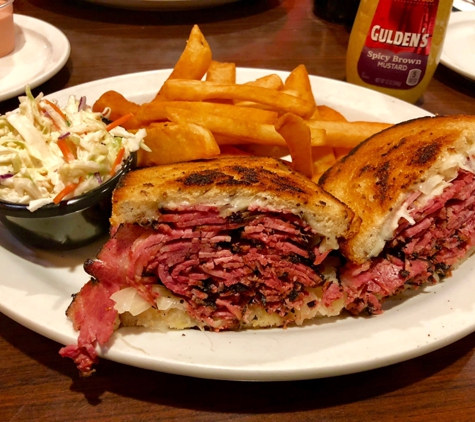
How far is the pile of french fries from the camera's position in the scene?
164cm

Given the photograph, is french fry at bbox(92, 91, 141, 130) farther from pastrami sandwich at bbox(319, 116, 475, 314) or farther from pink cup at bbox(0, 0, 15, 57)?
pink cup at bbox(0, 0, 15, 57)

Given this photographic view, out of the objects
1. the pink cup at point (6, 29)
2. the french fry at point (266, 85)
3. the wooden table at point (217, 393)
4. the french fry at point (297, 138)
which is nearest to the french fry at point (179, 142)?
the french fry at point (297, 138)

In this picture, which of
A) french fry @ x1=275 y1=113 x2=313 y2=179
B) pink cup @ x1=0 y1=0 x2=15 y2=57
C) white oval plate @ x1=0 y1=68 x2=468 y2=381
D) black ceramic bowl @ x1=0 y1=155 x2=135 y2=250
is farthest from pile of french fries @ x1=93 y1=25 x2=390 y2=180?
pink cup @ x1=0 y1=0 x2=15 y2=57

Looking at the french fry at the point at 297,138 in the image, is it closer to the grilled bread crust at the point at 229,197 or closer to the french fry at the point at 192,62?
the grilled bread crust at the point at 229,197

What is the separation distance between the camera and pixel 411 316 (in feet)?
4.23

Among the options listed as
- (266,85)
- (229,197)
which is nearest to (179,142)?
(229,197)

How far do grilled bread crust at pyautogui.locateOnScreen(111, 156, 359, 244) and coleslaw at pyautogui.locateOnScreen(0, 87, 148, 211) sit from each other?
0.23 meters

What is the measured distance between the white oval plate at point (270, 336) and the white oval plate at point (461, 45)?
175 centimetres

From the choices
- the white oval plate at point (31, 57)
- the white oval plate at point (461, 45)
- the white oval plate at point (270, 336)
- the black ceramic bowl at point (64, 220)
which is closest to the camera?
the white oval plate at point (270, 336)

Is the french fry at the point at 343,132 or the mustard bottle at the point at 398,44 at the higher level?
the mustard bottle at the point at 398,44

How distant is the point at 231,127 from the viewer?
1.72m

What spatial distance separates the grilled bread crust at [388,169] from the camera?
1.36 meters

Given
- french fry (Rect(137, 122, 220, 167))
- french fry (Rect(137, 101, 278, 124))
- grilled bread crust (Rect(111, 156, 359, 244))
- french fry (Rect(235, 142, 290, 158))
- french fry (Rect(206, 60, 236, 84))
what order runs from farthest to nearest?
french fry (Rect(206, 60, 236, 84)), french fry (Rect(235, 142, 290, 158)), french fry (Rect(137, 101, 278, 124)), french fry (Rect(137, 122, 220, 167)), grilled bread crust (Rect(111, 156, 359, 244))

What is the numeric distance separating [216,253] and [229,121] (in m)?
0.64
